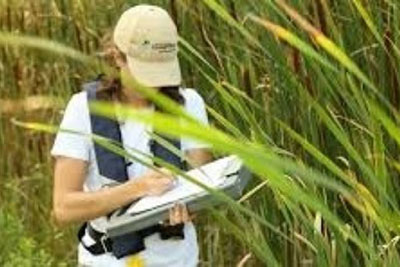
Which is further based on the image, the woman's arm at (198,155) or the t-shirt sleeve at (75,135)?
the woman's arm at (198,155)

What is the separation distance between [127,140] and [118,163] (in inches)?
2.5

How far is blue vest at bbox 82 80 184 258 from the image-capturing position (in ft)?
10.4

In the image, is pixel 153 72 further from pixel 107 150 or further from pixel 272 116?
pixel 272 116

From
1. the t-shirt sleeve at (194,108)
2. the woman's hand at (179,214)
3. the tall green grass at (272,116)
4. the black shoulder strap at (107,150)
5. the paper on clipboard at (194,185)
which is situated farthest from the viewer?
the t-shirt sleeve at (194,108)

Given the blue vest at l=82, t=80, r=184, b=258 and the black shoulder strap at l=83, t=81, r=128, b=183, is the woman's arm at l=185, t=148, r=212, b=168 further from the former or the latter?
the black shoulder strap at l=83, t=81, r=128, b=183

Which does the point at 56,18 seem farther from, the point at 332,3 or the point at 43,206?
the point at 332,3

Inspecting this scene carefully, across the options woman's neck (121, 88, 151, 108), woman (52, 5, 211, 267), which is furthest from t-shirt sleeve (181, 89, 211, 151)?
woman's neck (121, 88, 151, 108)

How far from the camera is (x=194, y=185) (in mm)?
2928

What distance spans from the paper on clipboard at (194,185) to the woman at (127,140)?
0.24 ft

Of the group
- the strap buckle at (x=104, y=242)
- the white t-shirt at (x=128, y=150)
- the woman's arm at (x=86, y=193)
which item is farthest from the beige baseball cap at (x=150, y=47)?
the strap buckle at (x=104, y=242)

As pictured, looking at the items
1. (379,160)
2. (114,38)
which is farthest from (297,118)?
(379,160)

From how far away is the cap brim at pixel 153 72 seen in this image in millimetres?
3197

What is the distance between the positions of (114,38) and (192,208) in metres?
0.53

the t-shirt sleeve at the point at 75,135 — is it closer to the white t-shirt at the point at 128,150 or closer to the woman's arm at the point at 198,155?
the white t-shirt at the point at 128,150
